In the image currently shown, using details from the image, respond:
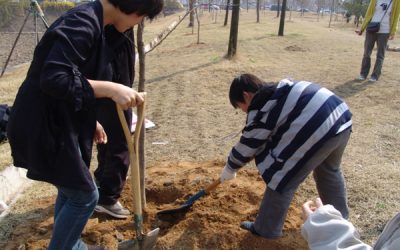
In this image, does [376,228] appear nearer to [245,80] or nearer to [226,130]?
[245,80]

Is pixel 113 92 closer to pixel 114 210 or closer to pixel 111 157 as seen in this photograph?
pixel 111 157

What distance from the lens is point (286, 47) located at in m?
12.8

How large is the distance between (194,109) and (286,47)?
25.6 ft

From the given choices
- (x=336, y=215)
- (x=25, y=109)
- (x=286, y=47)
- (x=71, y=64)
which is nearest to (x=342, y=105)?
(x=336, y=215)

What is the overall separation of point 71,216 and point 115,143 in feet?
2.57

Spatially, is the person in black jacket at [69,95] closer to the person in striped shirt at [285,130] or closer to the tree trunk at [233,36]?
the person in striped shirt at [285,130]

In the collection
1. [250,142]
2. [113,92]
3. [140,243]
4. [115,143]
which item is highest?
[113,92]

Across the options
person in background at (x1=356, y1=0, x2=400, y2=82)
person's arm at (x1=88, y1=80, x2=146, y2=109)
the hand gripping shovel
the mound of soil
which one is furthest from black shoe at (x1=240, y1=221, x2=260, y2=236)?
person in background at (x1=356, y1=0, x2=400, y2=82)

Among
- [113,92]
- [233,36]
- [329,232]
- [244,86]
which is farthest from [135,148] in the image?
[233,36]

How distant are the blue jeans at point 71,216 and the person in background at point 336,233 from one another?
1068mm

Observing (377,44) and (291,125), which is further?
(377,44)

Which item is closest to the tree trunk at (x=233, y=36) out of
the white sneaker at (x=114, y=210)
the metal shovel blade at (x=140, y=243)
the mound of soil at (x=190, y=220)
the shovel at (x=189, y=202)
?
the mound of soil at (x=190, y=220)

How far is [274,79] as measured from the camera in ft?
25.4

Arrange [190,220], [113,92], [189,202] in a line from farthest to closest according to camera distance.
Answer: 1. [189,202]
2. [190,220]
3. [113,92]
